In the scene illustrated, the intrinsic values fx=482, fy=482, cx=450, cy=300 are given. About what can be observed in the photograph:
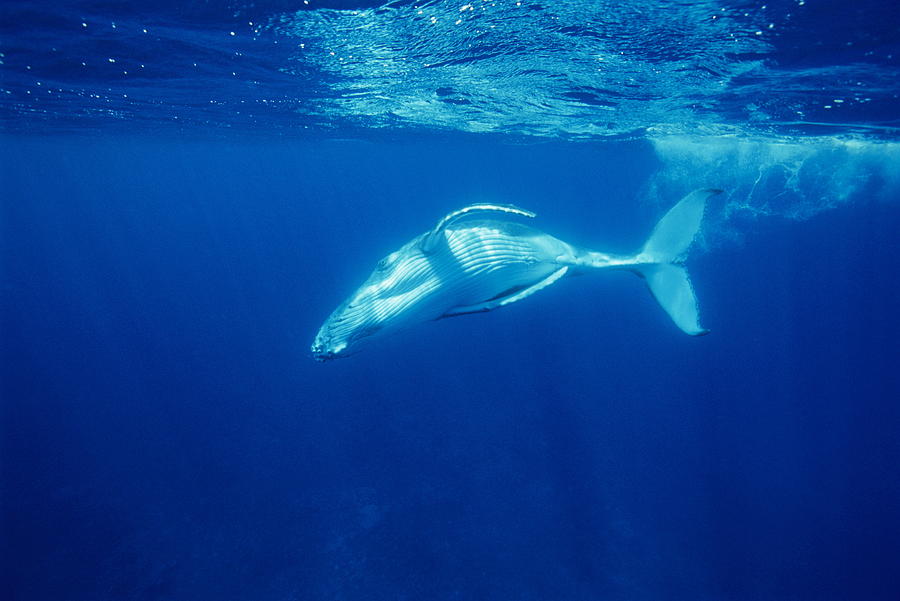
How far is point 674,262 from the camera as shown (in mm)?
7090

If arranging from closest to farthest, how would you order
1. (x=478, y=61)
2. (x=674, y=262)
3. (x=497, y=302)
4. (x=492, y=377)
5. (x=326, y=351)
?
1. (x=326, y=351)
2. (x=497, y=302)
3. (x=674, y=262)
4. (x=478, y=61)
5. (x=492, y=377)

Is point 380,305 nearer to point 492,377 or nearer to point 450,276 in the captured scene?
point 450,276

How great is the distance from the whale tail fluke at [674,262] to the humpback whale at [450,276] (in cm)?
239

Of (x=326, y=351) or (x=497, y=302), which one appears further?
(x=497, y=302)

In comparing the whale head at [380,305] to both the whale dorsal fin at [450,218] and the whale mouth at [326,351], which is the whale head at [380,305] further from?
the whale dorsal fin at [450,218]

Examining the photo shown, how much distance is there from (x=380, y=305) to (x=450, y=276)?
2.02ft

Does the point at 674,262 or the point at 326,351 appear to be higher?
the point at 326,351

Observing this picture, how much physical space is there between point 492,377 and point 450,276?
20.2m

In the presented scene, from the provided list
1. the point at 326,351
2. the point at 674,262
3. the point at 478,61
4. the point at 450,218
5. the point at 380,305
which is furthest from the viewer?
the point at 478,61

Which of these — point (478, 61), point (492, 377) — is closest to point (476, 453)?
point (492, 377)

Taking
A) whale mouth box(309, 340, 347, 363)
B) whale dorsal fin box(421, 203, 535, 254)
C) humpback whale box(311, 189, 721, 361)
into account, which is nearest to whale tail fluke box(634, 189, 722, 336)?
humpback whale box(311, 189, 721, 361)

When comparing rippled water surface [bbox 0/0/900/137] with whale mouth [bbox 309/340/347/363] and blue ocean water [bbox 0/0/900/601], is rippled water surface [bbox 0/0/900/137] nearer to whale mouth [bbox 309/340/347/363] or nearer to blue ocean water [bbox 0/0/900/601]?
blue ocean water [bbox 0/0/900/601]

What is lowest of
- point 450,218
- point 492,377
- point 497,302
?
point 492,377

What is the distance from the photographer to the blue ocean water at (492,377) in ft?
34.6
